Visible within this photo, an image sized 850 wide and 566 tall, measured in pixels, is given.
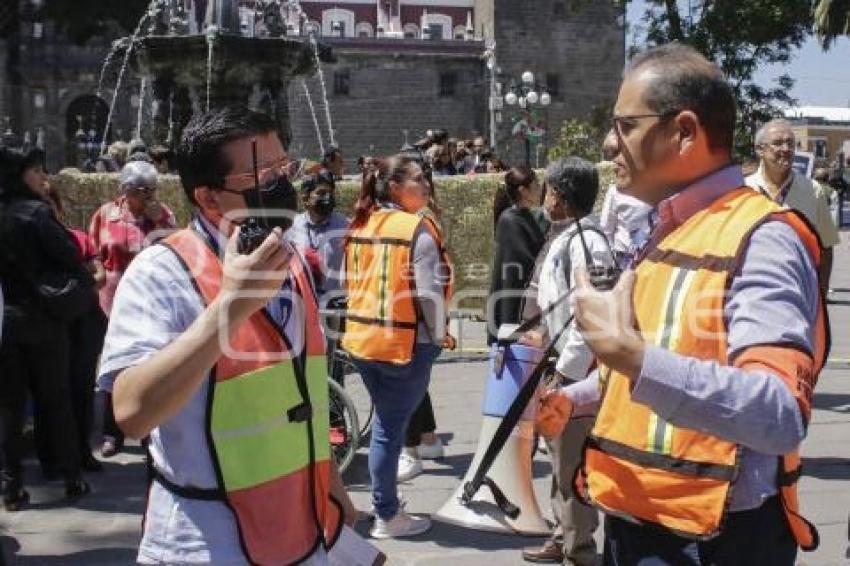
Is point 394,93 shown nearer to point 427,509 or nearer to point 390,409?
point 427,509

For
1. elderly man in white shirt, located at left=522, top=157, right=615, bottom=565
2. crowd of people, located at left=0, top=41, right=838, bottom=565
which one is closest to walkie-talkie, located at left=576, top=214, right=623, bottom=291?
crowd of people, located at left=0, top=41, right=838, bottom=565

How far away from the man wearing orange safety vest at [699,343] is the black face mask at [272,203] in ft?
2.40

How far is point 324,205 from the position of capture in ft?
26.6

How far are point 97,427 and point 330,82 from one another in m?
53.0

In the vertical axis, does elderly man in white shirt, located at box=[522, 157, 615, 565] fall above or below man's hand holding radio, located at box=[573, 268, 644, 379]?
below

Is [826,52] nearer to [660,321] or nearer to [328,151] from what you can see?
[328,151]

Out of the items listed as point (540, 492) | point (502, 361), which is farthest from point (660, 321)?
point (540, 492)

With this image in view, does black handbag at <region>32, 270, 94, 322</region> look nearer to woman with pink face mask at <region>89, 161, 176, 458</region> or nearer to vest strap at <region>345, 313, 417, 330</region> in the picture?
woman with pink face mask at <region>89, 161, 176, 458</region>

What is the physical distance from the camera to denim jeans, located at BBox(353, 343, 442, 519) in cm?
564

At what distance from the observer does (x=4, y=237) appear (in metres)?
6.36

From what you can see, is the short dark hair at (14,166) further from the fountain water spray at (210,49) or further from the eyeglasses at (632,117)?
the fountain water spray at (210,49)

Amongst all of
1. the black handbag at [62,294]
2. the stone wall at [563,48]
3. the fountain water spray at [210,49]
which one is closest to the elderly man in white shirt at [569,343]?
the black handbag at [62,294]

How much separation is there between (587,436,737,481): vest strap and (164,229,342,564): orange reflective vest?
699 millimetres

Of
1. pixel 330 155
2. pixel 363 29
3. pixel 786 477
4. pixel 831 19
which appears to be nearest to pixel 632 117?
pixel 786 477
